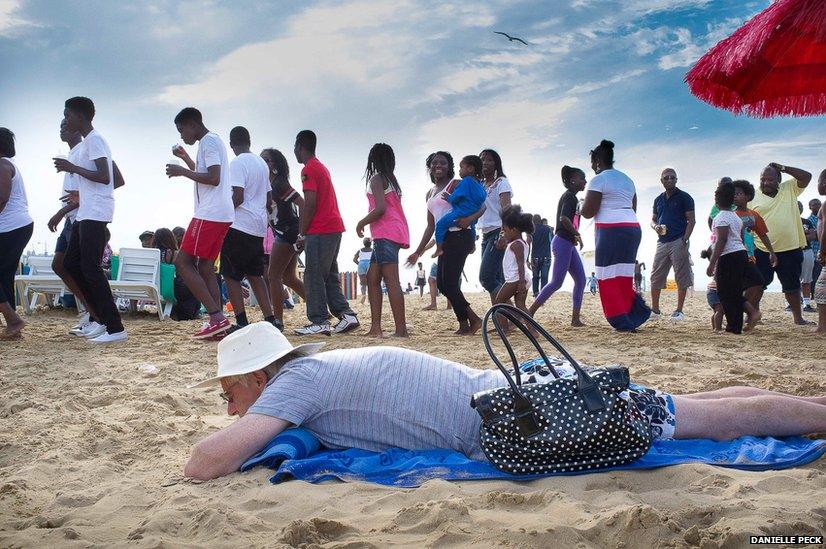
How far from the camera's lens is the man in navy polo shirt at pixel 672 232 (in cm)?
797

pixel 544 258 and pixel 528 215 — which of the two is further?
pixel 544 258

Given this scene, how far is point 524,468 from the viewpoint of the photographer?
2414 mm

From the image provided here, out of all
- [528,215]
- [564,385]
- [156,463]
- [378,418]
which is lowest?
[156,463]

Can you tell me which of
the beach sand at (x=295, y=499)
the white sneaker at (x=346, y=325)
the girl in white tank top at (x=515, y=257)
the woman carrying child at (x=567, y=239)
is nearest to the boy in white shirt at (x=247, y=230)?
the white sneaker at (x=346, y=325)

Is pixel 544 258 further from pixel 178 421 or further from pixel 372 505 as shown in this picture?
pixel 372 505

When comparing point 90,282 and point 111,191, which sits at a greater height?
point 111,191

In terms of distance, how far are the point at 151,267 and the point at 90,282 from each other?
3119mm

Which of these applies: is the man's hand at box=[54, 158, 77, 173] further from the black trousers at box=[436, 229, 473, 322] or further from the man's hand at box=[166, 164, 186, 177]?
the black trousers at box=[436, 229, 473, 322]

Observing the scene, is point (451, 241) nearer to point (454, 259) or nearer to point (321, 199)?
point (454, 259)

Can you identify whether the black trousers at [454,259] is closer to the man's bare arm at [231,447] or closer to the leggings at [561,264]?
the leggings at [561,264]

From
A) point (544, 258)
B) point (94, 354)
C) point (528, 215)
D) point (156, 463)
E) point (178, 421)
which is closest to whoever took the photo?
point (156, 463)

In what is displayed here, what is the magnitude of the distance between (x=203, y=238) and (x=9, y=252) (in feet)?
6.31

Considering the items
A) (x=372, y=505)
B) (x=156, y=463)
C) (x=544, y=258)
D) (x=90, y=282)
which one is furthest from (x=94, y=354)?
(x=544, y=258)

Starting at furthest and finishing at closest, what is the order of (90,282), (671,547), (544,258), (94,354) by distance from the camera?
(544,258) → (90,282) → (94,354) → (671,547)
